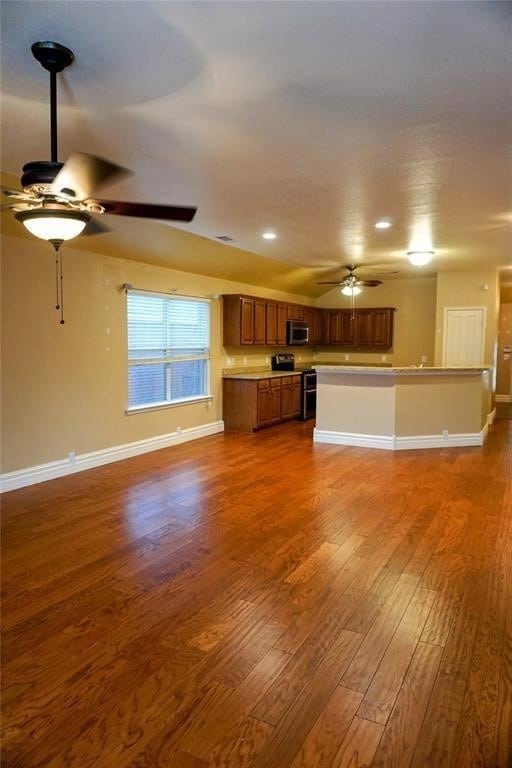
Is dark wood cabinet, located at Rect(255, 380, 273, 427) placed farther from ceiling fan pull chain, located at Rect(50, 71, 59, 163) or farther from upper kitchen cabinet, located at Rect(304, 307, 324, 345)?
ceiling fan pull chain, located at Rect(50, 71, 59, 163)

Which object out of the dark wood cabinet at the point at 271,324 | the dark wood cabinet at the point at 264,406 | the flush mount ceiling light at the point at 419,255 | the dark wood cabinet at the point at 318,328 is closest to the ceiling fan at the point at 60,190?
the flush mount ceiling light at the point at 419,255

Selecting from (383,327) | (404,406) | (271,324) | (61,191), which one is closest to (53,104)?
(61,191)

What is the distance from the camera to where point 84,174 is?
1.99m

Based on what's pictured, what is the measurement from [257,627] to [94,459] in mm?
3673

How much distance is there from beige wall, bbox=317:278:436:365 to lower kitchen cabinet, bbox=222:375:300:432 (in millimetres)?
3059

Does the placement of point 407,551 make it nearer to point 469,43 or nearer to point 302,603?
point 302,603

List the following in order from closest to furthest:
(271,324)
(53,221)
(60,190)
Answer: (60,190), (53,221), (271,324)

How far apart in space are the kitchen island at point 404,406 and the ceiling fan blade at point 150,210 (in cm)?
441

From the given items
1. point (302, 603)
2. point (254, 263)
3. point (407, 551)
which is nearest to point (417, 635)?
point (302, 603)

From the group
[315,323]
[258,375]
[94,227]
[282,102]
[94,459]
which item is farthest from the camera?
[315,323]

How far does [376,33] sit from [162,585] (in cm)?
301

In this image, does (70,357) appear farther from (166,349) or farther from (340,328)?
(340,328)

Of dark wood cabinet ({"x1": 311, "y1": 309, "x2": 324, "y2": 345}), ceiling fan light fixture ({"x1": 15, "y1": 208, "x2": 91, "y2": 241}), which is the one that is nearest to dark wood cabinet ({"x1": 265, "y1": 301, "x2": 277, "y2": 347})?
dark wood cabinet ({"x1": 311, "y1": 309, "x2": 324, "y2": 345})

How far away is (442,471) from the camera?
545 cm
